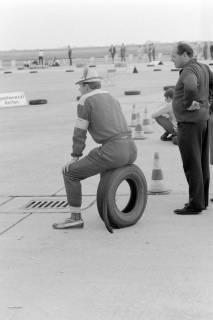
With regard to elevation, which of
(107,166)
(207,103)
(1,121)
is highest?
(207,103)

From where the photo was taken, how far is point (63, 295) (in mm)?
4547

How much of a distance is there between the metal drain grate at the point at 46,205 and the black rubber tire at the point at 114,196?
1014 mm

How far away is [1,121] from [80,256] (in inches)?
446

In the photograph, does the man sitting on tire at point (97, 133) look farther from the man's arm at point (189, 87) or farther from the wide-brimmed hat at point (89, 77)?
the man's arm at point (189, 87)

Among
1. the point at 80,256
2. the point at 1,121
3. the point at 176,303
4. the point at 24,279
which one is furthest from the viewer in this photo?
the point at 1,121

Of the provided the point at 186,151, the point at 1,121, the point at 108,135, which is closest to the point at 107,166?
the point at 108,135

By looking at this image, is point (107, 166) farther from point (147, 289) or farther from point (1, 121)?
point (1, 121)

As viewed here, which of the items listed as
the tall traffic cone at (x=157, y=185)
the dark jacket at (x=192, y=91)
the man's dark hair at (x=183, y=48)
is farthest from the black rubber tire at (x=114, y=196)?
the man's dark hair at (x=183, y=48)

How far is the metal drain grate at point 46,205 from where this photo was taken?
286 inches

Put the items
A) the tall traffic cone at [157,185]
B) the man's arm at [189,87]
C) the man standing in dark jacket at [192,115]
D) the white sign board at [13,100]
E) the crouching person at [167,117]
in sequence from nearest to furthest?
the man's arm at [189,87], the man standing in dark jacket at [192,115], the tall traffic cone at [157,185], the crouching person at [167,117], the white sign board at [13,100]

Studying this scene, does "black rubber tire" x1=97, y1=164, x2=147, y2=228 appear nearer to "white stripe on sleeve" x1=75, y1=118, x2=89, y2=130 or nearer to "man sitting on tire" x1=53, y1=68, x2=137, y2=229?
"man sitting on tire" x1=53, y1=68, x2=137, y2=229

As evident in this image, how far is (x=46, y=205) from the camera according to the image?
7453 mm

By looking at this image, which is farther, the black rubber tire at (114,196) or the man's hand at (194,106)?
the man's hand at (194,106)

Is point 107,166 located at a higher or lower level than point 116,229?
higher
